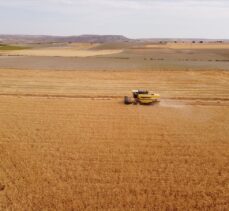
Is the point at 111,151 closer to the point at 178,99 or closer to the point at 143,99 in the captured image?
the point at 143,99

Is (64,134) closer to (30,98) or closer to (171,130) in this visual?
(171,130)

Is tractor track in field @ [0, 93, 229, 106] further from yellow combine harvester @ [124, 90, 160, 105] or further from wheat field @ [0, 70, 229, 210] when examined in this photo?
yellow combine harvester @ [124, 90, 160, 105]

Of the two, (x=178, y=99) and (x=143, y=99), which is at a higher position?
(x=143, y=99)

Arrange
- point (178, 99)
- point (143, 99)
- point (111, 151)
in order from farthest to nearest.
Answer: point (178, 99) < point (143, 99) < point (111, 151)

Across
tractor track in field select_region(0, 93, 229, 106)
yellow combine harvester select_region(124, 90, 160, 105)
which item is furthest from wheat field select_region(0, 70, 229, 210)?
yellow combine harvester select_region(124, 90, 160, 105)

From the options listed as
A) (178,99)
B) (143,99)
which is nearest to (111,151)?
(143,99)

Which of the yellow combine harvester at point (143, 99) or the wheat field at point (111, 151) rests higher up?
the yellow combine harvester at point (143, 99)

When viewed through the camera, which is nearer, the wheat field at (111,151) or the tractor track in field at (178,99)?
the wheat field at (111,151)

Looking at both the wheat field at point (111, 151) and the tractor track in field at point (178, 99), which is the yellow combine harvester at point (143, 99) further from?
the tractor track in field at point (178, 99)

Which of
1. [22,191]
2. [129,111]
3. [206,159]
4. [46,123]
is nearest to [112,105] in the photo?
[129,111]

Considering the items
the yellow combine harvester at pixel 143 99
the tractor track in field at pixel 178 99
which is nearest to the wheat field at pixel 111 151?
the tractor track in field at pixel 178 99

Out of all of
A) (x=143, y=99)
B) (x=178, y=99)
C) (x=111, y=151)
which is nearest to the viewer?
(x=111, y=151)
